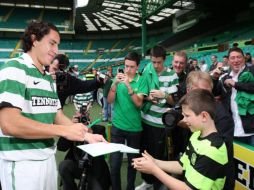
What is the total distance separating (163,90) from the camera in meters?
2.87

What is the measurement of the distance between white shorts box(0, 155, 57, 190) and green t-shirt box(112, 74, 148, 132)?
145 cm

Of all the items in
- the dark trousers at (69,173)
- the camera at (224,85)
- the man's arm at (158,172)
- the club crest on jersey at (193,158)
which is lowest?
the dark trousers at (69,173)

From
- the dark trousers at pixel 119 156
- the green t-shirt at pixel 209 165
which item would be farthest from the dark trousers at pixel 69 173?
the green t-shirt at pixel 209 165

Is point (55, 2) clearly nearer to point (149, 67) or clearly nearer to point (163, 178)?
point (149, 67)

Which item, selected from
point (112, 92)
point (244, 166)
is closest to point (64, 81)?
point (112, 92)

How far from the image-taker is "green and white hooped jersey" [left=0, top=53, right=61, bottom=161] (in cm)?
134

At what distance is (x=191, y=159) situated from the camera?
60.7 inches

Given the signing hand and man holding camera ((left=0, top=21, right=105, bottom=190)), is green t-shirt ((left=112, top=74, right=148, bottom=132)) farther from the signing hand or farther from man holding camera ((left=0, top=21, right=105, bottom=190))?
man holding camera ((left=0, top=21, right=105, bottom=190))

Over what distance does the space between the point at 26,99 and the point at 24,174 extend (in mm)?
393

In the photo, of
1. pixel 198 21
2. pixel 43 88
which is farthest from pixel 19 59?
pixel 198 21

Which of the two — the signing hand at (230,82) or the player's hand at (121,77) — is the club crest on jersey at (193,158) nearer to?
the player's hand at (121,77)

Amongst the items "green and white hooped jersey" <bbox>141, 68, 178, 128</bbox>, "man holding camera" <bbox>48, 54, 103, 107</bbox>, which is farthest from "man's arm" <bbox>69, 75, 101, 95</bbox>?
"green and white hooped jersey" <bbox>141, 68, 178, 128</bbox>

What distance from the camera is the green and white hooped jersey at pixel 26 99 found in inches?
52.9

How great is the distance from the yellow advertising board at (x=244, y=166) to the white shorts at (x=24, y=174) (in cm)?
148
